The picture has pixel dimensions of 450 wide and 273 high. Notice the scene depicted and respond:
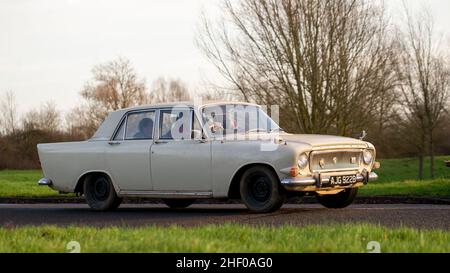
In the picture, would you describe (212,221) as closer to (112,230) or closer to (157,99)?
(112,230)

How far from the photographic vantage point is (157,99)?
60500mm

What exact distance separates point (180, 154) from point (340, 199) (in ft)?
8.66

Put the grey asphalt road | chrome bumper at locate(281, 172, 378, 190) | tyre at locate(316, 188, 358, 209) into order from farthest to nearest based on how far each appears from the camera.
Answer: tyre at locate(316, 188, 358, 209)
chrome bumper at locate(281, 172, 378, 190)
the grey asphalt road

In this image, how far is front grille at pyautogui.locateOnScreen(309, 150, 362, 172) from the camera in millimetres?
10000

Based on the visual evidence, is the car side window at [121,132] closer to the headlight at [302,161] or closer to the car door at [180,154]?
the car door at [180,154]

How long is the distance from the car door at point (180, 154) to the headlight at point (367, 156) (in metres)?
2.36

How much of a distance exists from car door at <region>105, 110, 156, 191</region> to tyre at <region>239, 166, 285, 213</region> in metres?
1.85

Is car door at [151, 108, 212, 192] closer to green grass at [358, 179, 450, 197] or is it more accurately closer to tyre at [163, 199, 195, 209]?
tyre at [163, 199, 195, 209]

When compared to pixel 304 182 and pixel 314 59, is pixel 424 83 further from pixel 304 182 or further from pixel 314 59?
pixel 304 182

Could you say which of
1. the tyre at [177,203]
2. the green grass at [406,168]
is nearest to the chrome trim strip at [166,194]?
the tyre at [177,203]

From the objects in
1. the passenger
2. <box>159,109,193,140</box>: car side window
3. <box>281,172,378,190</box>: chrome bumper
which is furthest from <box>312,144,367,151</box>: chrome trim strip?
the passenger

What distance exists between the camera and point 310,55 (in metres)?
23.9

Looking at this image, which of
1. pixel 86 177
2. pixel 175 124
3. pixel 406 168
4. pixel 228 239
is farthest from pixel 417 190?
pixel 406 168
